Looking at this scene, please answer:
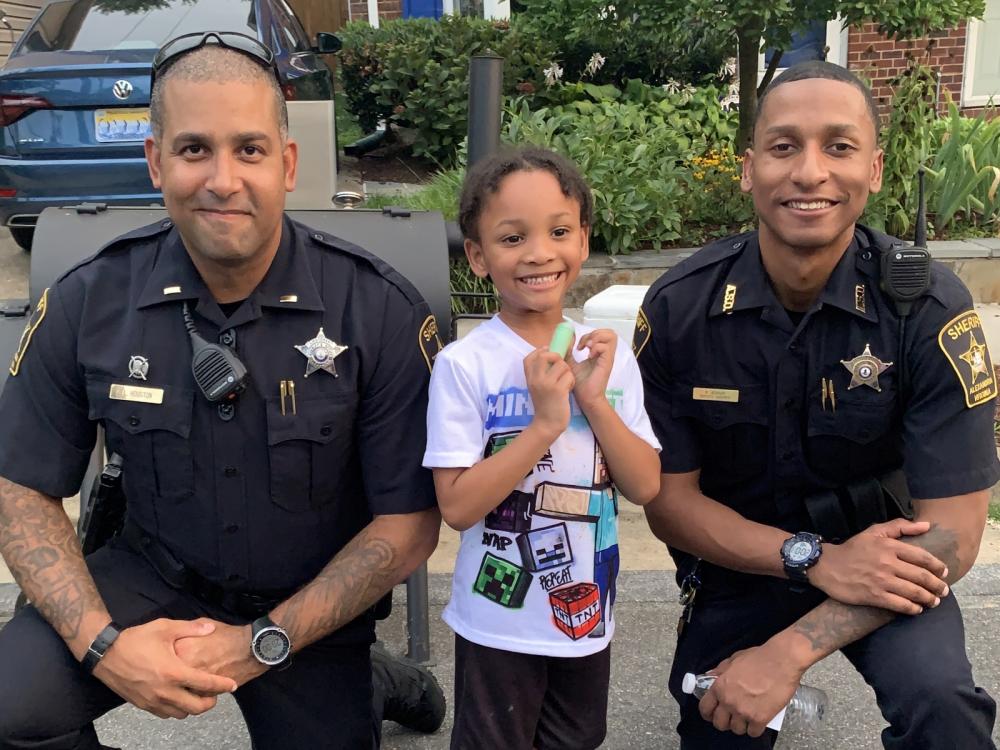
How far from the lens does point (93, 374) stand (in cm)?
201

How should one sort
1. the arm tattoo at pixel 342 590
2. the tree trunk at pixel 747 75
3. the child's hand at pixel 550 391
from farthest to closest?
the tree trunk at pixel 747 75 < the arm tattoo at pixel 342 590 < the child's hand at pixel 550 391

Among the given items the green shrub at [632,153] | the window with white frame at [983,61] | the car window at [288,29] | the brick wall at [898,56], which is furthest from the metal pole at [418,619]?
the window with white frame at [983,61]

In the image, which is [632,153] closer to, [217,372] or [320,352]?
[320,352]

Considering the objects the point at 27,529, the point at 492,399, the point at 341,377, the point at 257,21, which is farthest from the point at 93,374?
the point at 257,21

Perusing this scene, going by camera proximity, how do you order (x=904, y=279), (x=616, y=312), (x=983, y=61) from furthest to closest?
(x=983, y=61) → (x=616, y=312) → (x=904, y=279)

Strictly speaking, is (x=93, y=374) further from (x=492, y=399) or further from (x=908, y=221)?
(x=908, y=221)

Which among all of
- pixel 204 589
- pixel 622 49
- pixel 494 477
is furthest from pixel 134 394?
pixel 622 49

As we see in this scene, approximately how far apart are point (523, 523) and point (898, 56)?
29.0 ft

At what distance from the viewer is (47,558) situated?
1968 millimetres

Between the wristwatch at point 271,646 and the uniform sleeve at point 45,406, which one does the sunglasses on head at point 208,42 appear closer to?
the uniform sleeve at point 45,406

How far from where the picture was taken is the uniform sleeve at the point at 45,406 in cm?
201

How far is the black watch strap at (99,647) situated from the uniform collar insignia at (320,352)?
25.0 inches

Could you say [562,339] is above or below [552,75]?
below

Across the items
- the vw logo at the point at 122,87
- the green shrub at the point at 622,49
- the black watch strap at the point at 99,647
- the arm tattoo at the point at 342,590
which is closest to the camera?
the black watch strap at the point at 99,647
